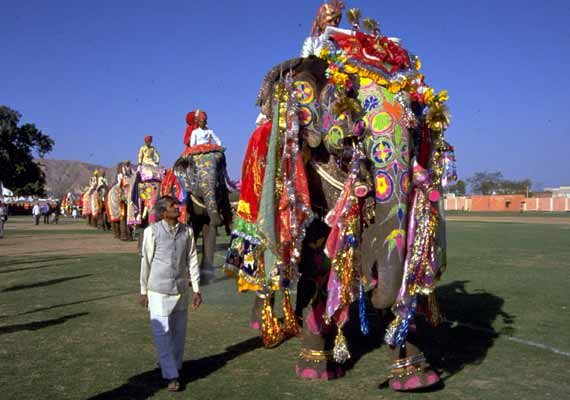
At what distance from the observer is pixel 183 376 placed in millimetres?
5094

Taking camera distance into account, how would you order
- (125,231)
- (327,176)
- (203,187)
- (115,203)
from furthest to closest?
(125,231) < (115,203) < (203,187) < (327,176)

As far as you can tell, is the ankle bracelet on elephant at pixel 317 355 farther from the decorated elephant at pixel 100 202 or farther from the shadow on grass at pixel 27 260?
the decorated elephant at pixel 100 202

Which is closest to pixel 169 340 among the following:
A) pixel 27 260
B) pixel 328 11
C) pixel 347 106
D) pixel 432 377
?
pixel 432 377

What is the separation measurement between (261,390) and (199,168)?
5508 mm

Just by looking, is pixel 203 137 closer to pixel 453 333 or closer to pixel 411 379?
pixel 453 333

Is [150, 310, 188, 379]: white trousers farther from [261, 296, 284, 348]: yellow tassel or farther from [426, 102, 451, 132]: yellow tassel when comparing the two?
[426, 102, 451, 132]: yellow tassel

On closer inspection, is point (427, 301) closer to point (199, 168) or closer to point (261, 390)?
point (261, 390)

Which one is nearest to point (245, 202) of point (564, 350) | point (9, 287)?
point (564, 350)

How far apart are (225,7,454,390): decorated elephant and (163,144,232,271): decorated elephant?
185 inches

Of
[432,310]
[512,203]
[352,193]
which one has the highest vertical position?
[512,203]

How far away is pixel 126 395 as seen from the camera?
15.0 ft

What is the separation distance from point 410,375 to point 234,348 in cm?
210

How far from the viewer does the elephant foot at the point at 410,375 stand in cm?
454

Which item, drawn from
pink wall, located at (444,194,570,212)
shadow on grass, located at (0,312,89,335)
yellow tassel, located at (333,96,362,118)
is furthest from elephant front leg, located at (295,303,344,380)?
pink wall, located at (444,194,570,212)
